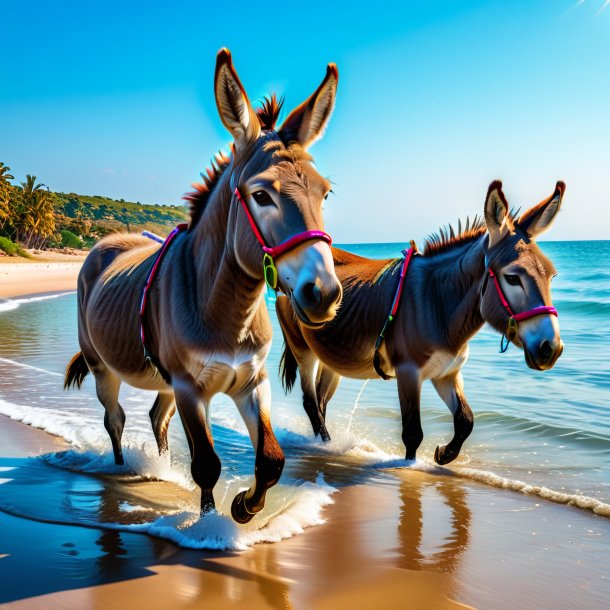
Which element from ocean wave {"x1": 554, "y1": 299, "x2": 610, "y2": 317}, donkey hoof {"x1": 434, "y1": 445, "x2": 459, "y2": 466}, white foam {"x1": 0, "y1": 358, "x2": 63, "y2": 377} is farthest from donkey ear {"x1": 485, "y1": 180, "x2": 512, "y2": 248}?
ocean wave {"x1": 554, "y1": 299, "x2": 610, "y2": 317}

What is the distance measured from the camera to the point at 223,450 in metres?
6.03

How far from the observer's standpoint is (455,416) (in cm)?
530

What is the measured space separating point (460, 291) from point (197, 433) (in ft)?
8.89

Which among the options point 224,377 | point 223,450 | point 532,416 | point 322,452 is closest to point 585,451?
point 532,416

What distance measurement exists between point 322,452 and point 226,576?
303 centimetres

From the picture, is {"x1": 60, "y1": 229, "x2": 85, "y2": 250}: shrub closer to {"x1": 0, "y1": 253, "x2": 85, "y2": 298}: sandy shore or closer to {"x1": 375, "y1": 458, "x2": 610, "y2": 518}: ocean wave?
{"x1": 0, "y1": 253, "x2": 85, "y2": 298}: sandy shore

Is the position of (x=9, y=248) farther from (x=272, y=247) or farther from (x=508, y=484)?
(x=272, y=247)

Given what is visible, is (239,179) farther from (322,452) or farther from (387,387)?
(387,387)

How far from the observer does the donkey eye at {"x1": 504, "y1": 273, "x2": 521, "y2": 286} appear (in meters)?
4.57

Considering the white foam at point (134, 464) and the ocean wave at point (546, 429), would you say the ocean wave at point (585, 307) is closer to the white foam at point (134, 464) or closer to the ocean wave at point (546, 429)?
the ocean wave at point (546, 429)

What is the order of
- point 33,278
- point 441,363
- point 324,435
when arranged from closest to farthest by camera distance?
point 441,363 < point 324,435 < point 33,278

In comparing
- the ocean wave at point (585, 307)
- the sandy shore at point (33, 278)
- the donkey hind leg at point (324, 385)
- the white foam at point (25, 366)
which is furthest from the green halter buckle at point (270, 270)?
the sandy shore at point (33, 278)

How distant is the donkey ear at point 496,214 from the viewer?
4652 millimetres

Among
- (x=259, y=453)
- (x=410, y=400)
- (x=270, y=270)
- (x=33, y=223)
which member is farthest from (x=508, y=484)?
(x=33, y=223)
